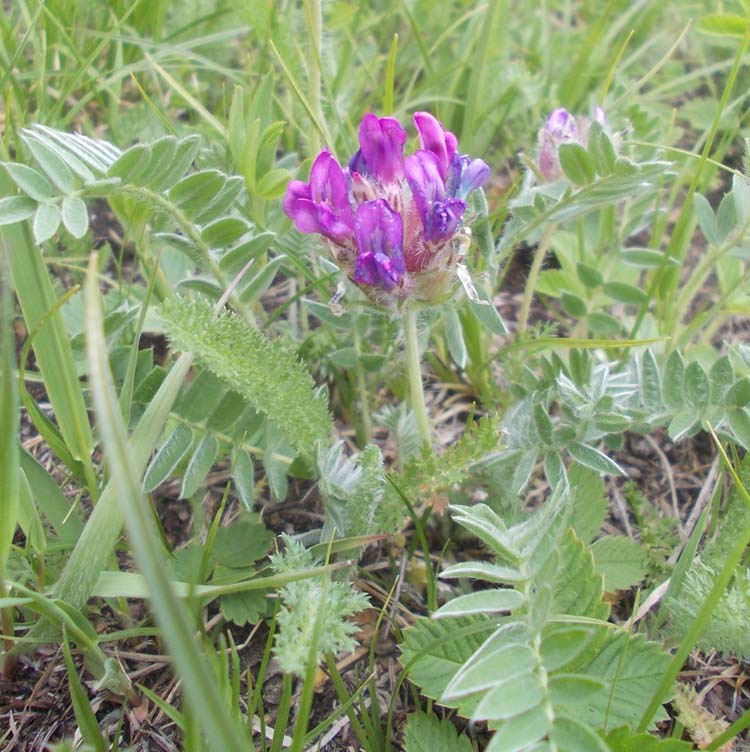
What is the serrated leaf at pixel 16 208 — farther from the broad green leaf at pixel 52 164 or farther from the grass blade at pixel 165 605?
the grass blade at pixel 165 605

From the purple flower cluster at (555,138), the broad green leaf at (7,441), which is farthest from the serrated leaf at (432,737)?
the purple flower cluster at (555,138)

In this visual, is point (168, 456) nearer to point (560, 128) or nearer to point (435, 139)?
point (435, 139)

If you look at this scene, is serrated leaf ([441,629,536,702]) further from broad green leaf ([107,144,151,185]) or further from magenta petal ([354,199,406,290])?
broad green leaf ([107,144,151,185])

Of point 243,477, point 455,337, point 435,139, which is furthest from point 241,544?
point 435,139

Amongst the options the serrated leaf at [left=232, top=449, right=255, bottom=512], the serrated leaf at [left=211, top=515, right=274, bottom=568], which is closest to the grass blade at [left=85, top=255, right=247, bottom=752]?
the serrated leaf at [left=232, top=449, right=255, bottom=512]

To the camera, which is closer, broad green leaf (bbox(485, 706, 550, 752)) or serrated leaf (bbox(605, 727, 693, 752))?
broad green leaf (bbox(485, 706, 550, 752))

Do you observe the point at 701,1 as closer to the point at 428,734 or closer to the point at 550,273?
the point at 550,273
